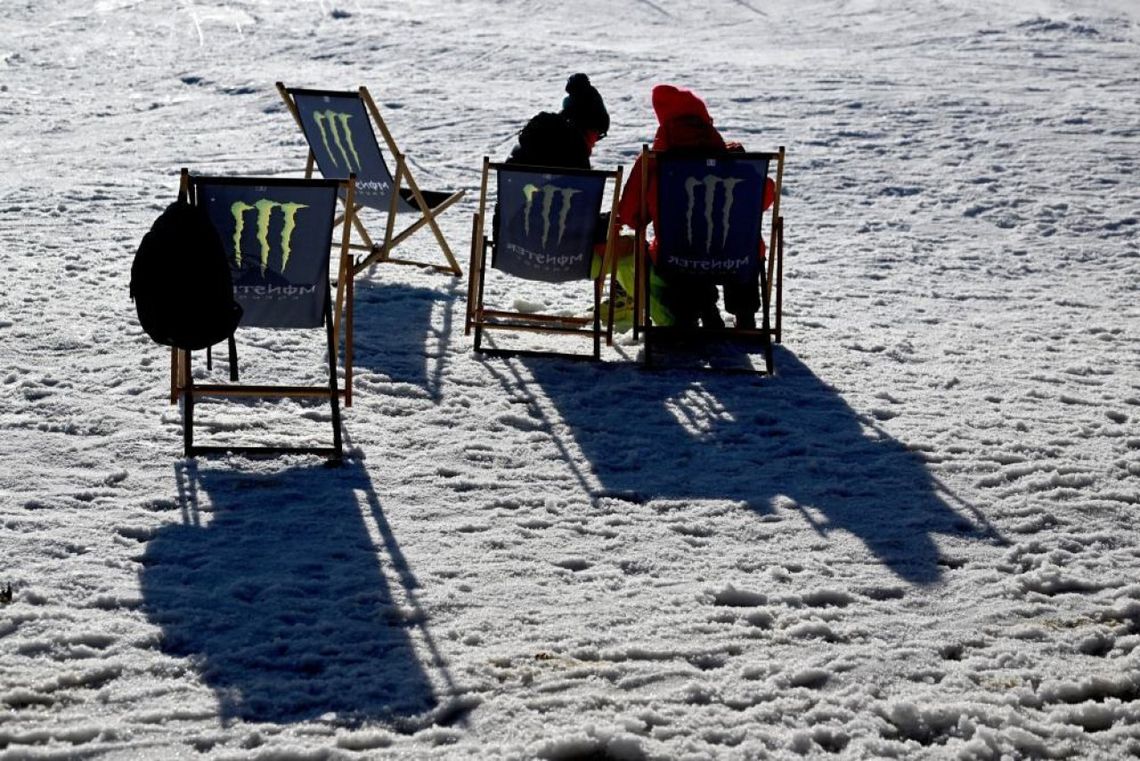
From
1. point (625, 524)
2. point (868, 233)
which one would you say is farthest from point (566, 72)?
point (625, 524)

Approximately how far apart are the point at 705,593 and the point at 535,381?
7.44ft

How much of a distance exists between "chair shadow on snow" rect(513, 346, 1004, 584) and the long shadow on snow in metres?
0.48

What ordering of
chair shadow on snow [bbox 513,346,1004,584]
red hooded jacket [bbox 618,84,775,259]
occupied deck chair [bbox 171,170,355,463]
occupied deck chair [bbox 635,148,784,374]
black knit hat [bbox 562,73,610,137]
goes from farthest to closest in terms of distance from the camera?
black knit hat [bbox 562,73,610,137], red hooded jacket [bbox 618,84,775,259], occupied deck chair [bbox 635,148,784,374], occupied deck chair [bbox 171,170,355,463], chair shadow on snow [bbox 513,346,1004,584]

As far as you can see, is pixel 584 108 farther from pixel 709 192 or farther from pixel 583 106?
pixel 709 192

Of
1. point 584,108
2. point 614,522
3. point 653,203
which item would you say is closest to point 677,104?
point 653,203

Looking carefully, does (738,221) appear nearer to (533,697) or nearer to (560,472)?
(560,472)

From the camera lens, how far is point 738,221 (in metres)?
6.48

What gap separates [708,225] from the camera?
21.3 ft

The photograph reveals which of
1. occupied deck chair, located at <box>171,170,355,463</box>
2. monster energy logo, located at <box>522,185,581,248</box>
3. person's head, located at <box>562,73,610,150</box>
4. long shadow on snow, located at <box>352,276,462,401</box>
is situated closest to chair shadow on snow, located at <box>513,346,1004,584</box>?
long shadow on snow, located at <box>352,276,462,401</box>

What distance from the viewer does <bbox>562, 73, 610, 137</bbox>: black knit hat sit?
7.62 meters

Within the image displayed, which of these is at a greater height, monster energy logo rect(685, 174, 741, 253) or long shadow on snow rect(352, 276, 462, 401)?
monster energy logo rect(685, 174, 741, 253)

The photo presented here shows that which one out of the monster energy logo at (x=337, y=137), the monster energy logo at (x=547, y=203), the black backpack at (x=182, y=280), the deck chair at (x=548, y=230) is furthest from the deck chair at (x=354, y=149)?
the black backpack at (x=182, y=280)

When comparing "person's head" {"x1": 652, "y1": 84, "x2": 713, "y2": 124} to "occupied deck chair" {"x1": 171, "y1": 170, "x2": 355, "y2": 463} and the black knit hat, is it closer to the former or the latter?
the black knit hat

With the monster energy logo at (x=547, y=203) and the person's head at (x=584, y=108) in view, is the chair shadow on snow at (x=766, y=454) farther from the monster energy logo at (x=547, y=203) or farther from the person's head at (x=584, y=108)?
the person's head at (x=584, y=108)
